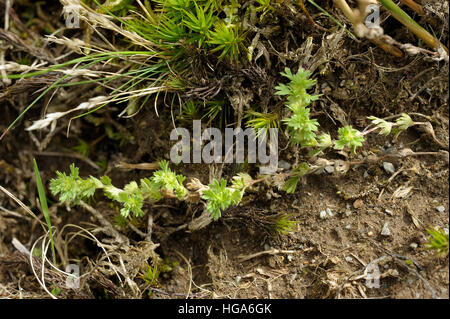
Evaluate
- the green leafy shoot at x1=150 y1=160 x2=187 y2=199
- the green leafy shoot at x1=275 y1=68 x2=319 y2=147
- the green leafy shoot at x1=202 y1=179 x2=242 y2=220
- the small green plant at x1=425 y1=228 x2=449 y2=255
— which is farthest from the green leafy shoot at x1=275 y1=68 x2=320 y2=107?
the small green plant at x1=425 y1=228 x2=449 y2=255

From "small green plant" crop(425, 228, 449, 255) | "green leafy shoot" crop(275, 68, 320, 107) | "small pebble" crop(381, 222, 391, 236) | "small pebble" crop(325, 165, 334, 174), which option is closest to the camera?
"small green plant" crop(425, 228, 449, 255)

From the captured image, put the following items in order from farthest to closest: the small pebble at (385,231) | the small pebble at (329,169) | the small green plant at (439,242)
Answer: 1. the small pebble at (329,169)
2. the small pebble at (385,231)
3. the small green plant at (439,242)

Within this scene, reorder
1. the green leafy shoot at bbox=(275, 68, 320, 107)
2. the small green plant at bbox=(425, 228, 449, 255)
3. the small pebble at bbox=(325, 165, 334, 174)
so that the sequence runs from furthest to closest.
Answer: the small pebble at bbox=(325, 165, 334, 174)
the green leafy shoot at bbox=(275, 68, 320, 107)
the small green plant at bbox=(425, 228, 449, 255)

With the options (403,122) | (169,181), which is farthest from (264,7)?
(169,181)

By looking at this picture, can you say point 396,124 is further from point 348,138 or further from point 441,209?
point 441,209

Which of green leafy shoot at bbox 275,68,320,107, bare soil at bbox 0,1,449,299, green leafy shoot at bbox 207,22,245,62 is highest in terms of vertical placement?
green leafy shoot at bbox 207,22,245,62

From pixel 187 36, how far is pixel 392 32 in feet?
3.66

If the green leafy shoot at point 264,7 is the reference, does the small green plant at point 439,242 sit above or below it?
below

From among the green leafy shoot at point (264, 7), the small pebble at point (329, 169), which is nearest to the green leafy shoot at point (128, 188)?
the small pebble at point (329, 169)

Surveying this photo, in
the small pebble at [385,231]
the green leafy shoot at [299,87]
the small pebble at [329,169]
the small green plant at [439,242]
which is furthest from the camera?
the small pebble at [329,169]

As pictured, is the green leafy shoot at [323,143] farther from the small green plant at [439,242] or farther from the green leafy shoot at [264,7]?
the green leafy shoot at [264,7]

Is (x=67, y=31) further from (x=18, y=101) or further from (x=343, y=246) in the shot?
(x=343, y=246)

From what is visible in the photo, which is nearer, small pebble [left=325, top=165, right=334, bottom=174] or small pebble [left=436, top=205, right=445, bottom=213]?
small pebble [left=436, top=205, right=445, bottom=213]

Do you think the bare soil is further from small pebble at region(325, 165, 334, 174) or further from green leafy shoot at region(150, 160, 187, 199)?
green leafy shoot at region(150, 160, 187, 199)
